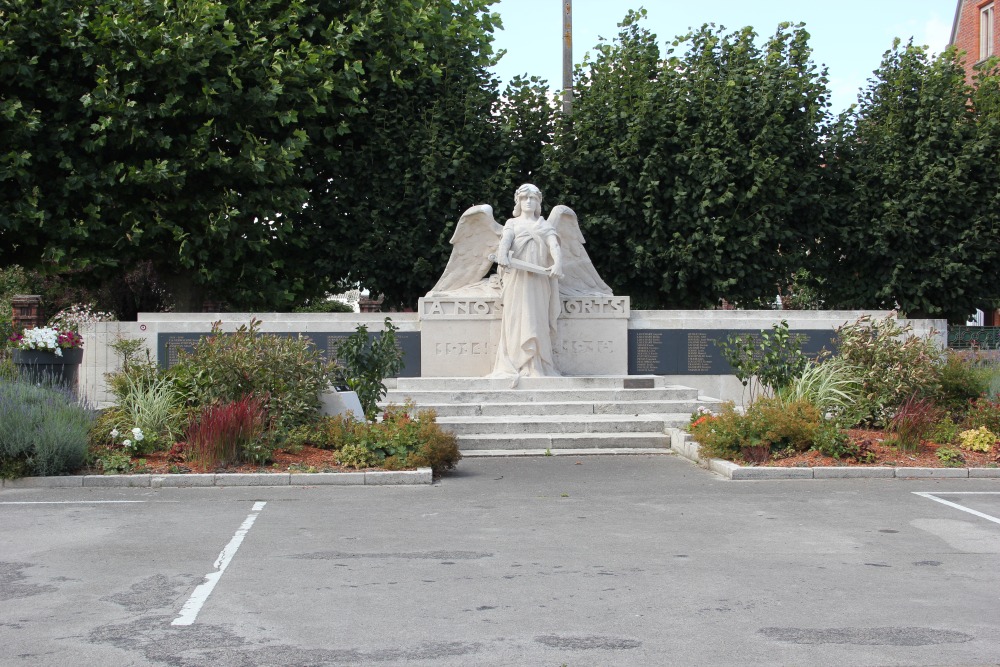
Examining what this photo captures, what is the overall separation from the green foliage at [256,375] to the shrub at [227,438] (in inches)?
20.9

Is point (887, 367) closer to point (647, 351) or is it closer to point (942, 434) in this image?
point (942, 434)

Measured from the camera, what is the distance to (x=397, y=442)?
1162cm

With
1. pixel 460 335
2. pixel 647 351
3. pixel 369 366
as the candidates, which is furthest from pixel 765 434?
pixel 460 335

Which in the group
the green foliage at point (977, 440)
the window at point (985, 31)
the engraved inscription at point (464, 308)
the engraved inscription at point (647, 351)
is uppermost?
the window at point (985, 31)

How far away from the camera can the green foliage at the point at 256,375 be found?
1220cm

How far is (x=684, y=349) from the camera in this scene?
61.4 feet

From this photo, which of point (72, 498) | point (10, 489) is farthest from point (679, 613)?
point (10, 489)

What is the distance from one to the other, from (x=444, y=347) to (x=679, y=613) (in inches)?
466

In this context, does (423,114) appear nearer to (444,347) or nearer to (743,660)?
(444,347)

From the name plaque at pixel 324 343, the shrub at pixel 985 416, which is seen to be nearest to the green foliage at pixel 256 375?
the name plaque at pixel 324 343

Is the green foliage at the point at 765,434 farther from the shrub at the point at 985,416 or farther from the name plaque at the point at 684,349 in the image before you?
the name plaque at the point at 684,349

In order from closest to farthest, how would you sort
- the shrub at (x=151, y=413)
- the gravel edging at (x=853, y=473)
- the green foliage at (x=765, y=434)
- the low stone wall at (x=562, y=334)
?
the gravel edging at (x=853, y=473)
the shrub at (x=151, y=413)
the green foliage at (x=765, y=434)
the low stone wall at (x=562, y=334)

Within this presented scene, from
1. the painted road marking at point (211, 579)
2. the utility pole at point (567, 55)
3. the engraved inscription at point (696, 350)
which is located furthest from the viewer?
the utility pole at point (567, 55)

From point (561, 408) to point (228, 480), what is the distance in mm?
5906
